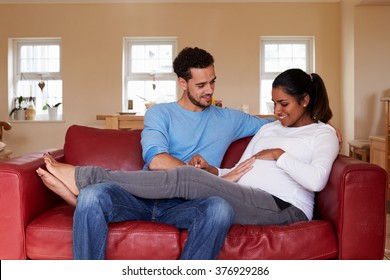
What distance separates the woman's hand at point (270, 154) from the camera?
86.5 inches

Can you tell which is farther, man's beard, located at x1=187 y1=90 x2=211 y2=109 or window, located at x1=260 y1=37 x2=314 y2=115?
window, located at x1=260 y1=37 x2=314 y2=115

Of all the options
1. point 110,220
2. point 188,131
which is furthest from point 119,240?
point 188,131

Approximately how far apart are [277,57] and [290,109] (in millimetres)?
5392

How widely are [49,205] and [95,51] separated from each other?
531cm

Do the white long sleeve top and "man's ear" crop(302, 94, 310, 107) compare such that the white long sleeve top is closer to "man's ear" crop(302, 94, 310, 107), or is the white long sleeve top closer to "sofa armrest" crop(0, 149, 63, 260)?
"man's ear" crop(302, 94, 310, 107)

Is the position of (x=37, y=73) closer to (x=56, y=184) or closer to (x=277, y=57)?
(x=277, y=57)

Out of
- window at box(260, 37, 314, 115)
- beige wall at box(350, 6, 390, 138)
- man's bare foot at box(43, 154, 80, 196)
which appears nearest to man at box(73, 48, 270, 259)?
man's bare foot at box(43, 154, 80, 196)

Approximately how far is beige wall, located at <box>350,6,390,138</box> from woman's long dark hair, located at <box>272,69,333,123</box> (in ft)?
14.2

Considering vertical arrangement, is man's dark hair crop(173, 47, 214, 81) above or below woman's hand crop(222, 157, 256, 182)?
above

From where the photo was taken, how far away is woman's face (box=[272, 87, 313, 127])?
234 cm

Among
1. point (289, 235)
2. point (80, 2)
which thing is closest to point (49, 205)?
point (289, 235)

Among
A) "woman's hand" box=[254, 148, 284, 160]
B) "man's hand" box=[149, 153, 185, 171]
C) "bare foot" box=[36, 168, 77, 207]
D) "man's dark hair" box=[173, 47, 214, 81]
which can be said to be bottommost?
"bare foot" box=[36, 168, 77, 207]

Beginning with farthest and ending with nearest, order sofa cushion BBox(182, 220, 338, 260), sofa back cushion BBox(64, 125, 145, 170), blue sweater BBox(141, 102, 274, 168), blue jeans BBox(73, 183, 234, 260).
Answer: sofa back cushion BBox(64, 125, 145, 170) < blue sweater BBox(141, 102, 274, 168) < sofa cushion BBox(182, 220, 338, 260) < blue jeans BBox(73, 183, 234, 260)
